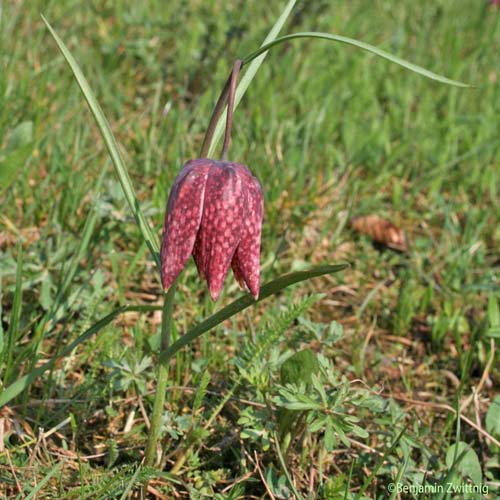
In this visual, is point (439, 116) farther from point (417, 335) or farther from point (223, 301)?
point (223, 301)

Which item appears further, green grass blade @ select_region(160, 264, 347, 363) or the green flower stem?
the green flower stem

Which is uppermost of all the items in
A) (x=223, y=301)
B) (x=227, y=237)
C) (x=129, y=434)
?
(x=227, y=237)

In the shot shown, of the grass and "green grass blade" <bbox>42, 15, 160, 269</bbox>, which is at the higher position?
"green grass blade" <bbox>42, 15, 160, 269</bbox>

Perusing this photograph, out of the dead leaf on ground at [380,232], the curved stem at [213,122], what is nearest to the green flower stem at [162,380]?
the curved stem at [213,122]

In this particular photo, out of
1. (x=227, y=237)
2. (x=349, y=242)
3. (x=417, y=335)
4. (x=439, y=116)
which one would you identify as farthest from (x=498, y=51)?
(x=227, y=237)

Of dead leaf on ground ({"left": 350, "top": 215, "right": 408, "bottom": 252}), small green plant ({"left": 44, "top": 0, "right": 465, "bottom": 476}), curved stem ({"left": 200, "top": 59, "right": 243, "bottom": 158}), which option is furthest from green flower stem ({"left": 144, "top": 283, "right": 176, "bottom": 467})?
dead leaf on ground ({"left": 350, "top": 215, "right": 408, "bottom": 252})

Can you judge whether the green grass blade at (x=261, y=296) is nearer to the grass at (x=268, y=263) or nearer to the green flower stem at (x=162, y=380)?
the green flower stem at (x=162, y=380)

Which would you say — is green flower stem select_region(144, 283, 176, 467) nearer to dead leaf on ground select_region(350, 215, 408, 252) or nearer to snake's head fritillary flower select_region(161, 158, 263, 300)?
snake's head fritillary flower select_region(161, 158, 263, 300)
